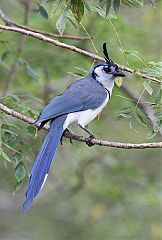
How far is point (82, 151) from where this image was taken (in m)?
6.05

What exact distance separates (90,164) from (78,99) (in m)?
2.12

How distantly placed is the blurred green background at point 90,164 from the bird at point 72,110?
0.43 metres

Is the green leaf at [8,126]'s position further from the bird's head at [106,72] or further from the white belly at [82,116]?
the bird's head at [106,72]

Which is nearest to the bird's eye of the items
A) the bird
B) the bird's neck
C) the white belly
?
the bird

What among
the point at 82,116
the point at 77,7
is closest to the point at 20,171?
the point at 82,116

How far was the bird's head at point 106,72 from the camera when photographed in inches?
152

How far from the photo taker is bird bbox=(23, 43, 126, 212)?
332cm

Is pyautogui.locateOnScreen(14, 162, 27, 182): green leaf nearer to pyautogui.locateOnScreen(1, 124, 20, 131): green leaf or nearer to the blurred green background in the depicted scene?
pyautogui.locateOnScreen(1, 124, 20, 131): green leaf

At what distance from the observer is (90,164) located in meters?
5.89

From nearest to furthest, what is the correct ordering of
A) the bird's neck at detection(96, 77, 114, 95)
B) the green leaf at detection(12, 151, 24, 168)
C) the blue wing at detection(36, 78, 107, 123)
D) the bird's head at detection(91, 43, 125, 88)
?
the green leaf at detection(12, 151, 24, 168) < the blue wing at detection(36, 78, 107, 123) < the bird's head at detection(91, 43, 125, 88) < the bird's neck at detection(96, 77, 114, 95)

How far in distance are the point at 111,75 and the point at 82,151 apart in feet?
7.13

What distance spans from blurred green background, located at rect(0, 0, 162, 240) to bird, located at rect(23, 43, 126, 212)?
432 millimetres

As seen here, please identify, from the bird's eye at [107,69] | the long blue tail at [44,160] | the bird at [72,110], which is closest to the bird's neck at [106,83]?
the bird at [72,110]

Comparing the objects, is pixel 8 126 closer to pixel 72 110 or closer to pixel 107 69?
pixel 72 110
